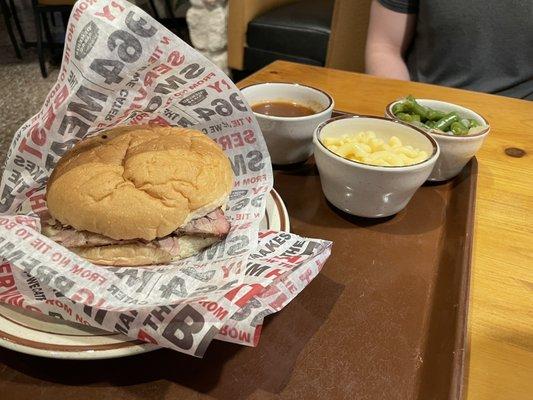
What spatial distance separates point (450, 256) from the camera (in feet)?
2.93

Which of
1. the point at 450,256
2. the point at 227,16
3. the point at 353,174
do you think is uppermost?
the point at 353,174

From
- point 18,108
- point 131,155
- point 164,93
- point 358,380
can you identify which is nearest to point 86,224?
point 131,155

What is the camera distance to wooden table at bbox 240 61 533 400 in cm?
69

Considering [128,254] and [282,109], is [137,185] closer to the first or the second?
[128,254]

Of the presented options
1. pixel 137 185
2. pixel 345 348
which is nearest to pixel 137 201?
pixel 137 185

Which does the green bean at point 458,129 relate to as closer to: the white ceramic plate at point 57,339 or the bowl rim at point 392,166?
the bowl rim at point 392,166

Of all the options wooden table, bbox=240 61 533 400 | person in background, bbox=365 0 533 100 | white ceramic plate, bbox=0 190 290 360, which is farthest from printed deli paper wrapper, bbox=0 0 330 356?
person in background, bbox=365 0 533 100

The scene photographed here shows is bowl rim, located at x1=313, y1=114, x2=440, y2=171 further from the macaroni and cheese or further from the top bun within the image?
the top bun

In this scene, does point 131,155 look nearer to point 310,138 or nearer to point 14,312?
point 14,312

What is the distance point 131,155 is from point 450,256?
24.7 inches

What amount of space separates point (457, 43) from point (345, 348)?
137 cm

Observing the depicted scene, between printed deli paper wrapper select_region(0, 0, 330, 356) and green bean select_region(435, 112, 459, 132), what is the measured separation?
463 mm

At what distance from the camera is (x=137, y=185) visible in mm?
784

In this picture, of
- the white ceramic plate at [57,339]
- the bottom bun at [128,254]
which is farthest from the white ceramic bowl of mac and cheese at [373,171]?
the white ceramic plate at [57,339]
